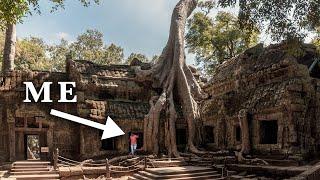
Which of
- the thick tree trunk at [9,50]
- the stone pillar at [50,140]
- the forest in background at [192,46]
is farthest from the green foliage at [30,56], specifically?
the stone pillar at [50,140]

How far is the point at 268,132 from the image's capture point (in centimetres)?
1617

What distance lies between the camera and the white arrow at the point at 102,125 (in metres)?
17.3

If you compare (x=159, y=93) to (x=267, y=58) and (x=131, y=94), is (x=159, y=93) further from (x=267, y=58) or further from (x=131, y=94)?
(x=267, y=58)

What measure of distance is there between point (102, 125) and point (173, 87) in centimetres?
452

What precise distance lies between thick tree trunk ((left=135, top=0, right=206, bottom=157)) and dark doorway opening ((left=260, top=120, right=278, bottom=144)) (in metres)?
3.27

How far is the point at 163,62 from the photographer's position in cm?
2038

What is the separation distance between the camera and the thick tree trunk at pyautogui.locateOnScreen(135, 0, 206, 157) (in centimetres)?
1742

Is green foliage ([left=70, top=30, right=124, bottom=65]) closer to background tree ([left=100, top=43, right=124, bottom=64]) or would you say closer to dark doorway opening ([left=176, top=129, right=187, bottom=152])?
background tree ([left=100, top=43, right=124, bottom=64])

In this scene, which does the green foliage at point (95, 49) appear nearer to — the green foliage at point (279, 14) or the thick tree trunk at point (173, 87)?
the thick tree trunk at point (173, 87)

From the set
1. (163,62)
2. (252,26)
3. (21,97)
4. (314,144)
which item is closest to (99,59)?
(163,62)

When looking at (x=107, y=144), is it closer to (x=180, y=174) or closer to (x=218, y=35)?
(x=180, y=174)

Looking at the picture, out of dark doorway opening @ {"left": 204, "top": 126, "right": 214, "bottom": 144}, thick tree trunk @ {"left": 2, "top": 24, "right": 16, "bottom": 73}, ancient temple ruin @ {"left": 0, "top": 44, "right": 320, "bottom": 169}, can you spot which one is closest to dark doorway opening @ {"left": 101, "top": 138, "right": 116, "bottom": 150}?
ancient temple ruin @ {"left": 0, "top": 44, "right": 320, "bottom": 169}

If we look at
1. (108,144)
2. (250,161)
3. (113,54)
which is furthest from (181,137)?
(113,54)

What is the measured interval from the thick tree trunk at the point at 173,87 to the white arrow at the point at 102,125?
1599 mm
